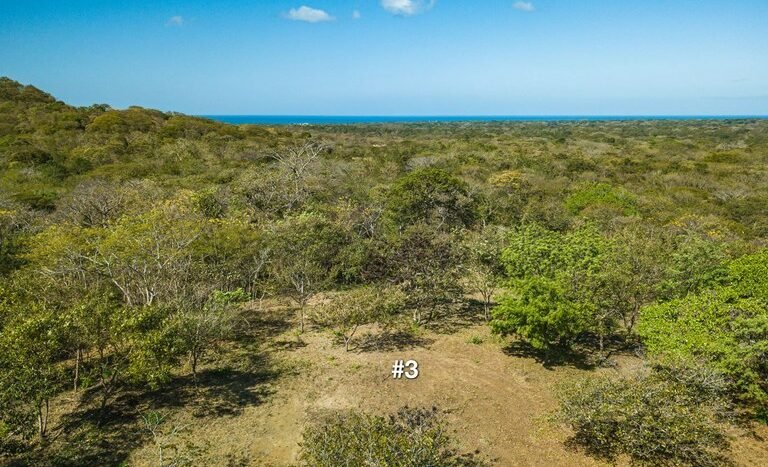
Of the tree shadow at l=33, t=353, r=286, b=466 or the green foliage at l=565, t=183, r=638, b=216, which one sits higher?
the green foliage at l=565, t=183, r=638, b=216

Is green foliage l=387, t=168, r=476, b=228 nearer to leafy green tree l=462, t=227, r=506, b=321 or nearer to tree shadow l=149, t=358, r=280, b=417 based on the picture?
leafy green tree l=462, t=227, r=506, b=321

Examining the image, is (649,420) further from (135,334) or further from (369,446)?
(135,334)

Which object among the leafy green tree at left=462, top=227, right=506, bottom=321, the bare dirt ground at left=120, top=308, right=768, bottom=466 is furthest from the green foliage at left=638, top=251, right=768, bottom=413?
the leafy green tree at left=462, top=227, right=506, bottom=321

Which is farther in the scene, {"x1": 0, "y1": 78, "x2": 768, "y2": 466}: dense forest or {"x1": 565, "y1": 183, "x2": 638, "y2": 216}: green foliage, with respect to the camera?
{"x1": 565, "y1": 183, "x2": 638, "y2": 216}: green foliage

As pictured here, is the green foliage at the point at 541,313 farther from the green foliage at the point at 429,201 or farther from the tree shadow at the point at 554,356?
the green foliage at the point at 429,201

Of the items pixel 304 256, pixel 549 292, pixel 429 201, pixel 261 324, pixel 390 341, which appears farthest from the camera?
pixel 429 201

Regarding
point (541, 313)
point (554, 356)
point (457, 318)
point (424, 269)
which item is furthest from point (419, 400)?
point (457, 318)
